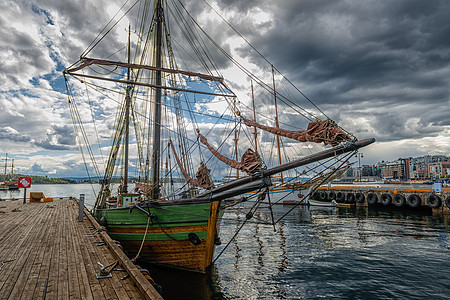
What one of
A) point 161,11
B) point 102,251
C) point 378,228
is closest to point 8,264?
point 102,251

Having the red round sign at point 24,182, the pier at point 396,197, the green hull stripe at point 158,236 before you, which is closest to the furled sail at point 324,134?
the green hull stripe at point 158,236

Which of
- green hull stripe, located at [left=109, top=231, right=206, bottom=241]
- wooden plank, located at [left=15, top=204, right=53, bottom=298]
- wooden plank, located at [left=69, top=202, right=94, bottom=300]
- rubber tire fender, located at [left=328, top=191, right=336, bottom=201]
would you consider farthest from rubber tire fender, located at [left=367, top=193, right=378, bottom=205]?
wooden plank, located at [left=15, top=204, right=53, bottom=298]

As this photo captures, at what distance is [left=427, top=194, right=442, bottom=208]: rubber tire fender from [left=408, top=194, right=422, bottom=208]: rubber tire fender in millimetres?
1174

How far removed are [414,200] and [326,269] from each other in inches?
1010

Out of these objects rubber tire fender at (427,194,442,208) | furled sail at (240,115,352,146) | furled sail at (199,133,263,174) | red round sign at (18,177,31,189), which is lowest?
rubber tire fender at (427,194,442,208)

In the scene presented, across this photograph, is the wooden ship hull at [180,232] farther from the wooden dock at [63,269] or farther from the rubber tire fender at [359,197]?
the rubber tire fender at [359,197]

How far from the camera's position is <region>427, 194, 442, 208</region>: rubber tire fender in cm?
2706

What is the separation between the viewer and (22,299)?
479 centimetres

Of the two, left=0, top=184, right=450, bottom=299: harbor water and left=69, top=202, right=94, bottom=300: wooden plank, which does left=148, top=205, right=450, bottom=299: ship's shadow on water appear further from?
left=69, top=202, right=94, bottom=300: wooden plank

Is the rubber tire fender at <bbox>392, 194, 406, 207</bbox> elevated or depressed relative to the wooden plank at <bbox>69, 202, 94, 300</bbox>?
depressed

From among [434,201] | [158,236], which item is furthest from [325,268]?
[434,201]

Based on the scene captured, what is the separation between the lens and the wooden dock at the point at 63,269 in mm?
5046

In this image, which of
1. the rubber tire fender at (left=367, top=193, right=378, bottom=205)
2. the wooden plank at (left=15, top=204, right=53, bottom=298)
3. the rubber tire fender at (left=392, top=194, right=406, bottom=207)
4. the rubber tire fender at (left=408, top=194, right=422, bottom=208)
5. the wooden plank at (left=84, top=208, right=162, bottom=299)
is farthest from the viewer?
the rubber tire fender at (left=367, top=193, right=378, bottom=205)

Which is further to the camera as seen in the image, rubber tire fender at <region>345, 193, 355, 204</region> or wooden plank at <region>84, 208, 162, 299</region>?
rubber tire fender at <region>345, 193, 355, 204</region>
